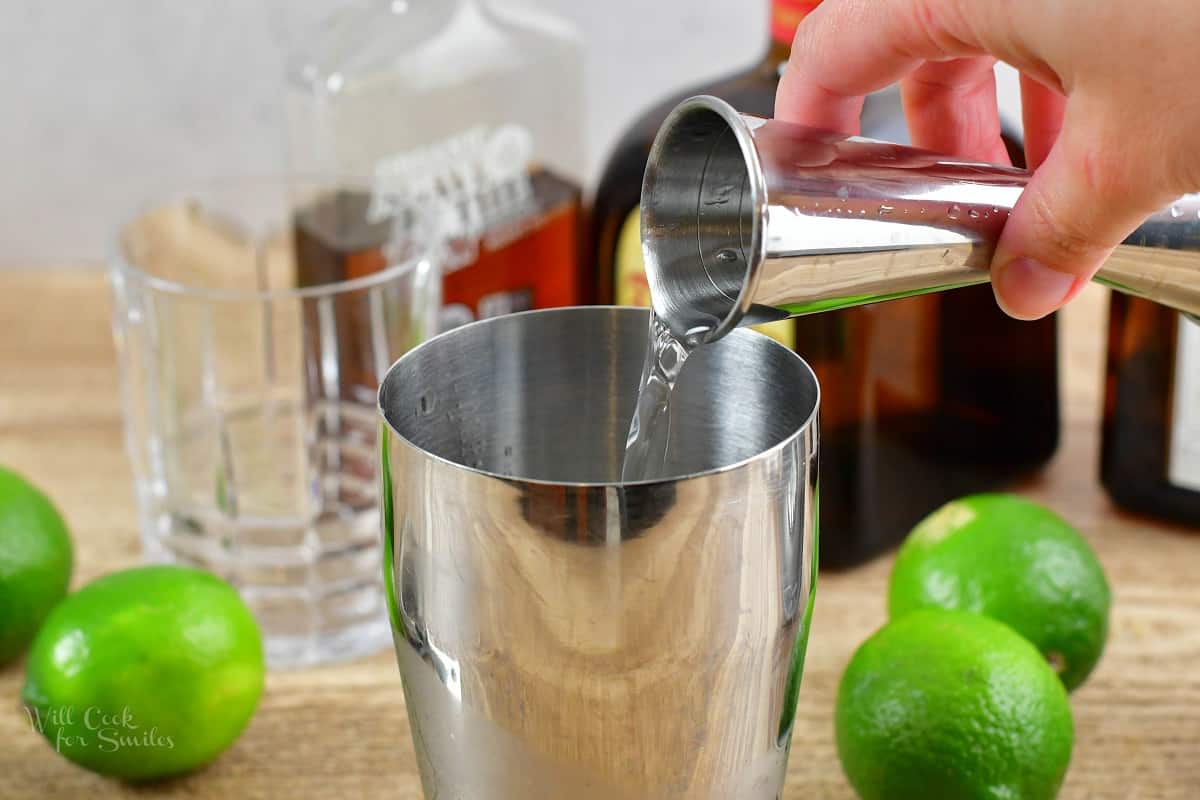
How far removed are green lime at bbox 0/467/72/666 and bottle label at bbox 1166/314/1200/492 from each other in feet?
2.00

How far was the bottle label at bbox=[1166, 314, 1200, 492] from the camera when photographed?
83 centimetres

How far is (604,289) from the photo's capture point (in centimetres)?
92

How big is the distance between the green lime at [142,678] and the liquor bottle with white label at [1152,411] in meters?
0.51

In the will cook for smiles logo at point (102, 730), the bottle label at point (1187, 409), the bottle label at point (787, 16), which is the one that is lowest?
the will cook for smiles logo at point (102, 730)

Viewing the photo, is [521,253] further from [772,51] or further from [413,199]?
[772,51]

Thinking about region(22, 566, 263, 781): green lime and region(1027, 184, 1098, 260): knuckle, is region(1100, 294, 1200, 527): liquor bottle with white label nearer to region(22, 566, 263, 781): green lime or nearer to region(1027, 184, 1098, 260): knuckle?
region(1027, 184, 1098, 260): knuckle

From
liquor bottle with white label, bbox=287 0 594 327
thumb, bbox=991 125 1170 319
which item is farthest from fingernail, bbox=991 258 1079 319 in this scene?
liquor bottle with white label, bbox=287 0 594 327

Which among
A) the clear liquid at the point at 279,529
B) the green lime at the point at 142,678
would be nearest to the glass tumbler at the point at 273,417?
the clear liquid at the point at 279,529

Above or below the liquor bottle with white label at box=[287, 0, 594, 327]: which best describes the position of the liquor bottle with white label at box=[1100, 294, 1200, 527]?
below

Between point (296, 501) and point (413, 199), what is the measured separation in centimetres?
22

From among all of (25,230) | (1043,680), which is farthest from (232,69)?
(1043,680)

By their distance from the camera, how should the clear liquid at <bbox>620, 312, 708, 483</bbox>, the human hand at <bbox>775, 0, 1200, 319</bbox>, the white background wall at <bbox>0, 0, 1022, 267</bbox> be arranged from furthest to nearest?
the white background wall at <bbox>0, 0, 1022, 267</bbox>
the clear liquid at <bbox>620, 312, 708, 483</bbox>
the human hand at <bbox>775, 0, 1200, 319</bbox>

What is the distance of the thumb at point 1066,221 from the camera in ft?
1.54

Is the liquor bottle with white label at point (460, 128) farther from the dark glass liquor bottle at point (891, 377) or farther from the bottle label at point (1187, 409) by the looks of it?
the bottle label at point (1187, 409)
